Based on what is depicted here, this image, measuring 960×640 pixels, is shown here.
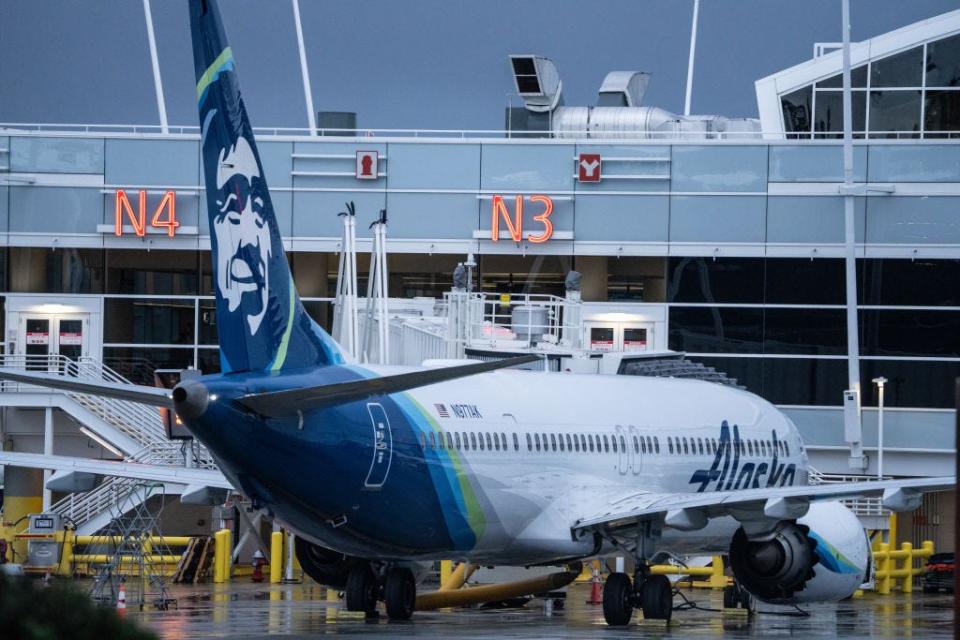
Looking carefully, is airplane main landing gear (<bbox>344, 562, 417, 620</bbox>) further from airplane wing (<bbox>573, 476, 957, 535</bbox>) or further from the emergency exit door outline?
the emergency exit door outline

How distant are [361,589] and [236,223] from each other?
762 cm

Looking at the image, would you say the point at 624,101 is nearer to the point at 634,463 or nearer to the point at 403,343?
the point at 403,343

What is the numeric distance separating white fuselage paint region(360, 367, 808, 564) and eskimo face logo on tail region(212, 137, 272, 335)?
118 inches

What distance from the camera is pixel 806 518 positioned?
2731cm

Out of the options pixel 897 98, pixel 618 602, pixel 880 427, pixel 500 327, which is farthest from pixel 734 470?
pixel 897 98

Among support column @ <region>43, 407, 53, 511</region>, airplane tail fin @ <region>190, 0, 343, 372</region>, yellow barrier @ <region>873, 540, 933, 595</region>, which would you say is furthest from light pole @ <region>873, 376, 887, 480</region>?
airplane tail fin @ <region>190, 0, 343, 372</region>

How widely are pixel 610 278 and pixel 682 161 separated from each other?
3.85m

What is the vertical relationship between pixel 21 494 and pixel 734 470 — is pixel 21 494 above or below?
below

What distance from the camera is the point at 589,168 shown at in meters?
46.4

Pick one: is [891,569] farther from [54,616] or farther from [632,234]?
[54,616]

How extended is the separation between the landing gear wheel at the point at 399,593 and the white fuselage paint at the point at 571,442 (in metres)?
1.21

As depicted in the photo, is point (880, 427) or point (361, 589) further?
point (880, 427)

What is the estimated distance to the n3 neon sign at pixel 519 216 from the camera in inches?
1832

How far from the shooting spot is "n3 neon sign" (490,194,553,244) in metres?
46.5
